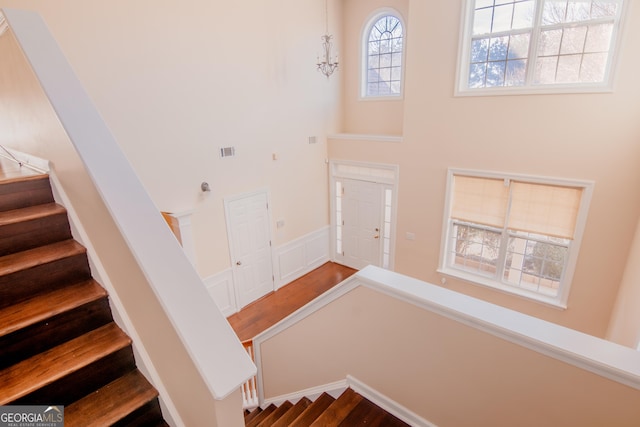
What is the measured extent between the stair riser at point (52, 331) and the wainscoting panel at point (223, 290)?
3.54 metres

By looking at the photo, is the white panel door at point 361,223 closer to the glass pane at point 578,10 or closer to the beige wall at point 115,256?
the glass pane at point 578,10

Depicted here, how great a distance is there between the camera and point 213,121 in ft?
15.3

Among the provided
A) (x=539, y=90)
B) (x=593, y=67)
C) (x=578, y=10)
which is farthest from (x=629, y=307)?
(x=578, y=10)

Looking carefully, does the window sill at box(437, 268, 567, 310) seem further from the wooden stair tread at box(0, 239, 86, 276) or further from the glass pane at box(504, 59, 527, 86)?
the wooden stair tread at box(0, 239, 86, 276)

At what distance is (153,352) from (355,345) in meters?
1.46

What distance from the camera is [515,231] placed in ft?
15.5

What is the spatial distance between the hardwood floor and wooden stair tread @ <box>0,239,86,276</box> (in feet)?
12.0

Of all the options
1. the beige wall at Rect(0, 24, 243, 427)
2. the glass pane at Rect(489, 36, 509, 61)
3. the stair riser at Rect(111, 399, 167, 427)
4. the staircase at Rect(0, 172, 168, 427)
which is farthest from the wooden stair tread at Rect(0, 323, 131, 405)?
the glass pane at Rect(489, 36, 509, 61)

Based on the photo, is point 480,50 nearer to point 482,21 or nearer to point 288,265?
point 482,21

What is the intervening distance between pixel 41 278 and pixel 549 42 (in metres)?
5.58

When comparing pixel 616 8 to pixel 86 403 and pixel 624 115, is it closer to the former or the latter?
pixel 624 115

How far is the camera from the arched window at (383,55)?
593 centimetres

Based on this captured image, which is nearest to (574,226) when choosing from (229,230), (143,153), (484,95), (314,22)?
(484,95)

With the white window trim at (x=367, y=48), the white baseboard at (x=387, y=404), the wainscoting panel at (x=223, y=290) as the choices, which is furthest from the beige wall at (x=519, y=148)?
the white baseboard at (x=387, y=404)
